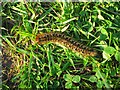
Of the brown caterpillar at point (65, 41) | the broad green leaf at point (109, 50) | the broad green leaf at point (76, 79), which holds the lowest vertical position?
the broad green leaf at point (76, 79)

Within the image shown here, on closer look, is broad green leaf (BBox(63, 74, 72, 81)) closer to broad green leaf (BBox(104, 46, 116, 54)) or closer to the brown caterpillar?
the brown caterpillar

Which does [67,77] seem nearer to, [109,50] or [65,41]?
[65,41]

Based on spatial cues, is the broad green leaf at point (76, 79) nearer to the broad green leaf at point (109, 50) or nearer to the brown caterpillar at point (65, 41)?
the brown caterpillar at point (65, 41)

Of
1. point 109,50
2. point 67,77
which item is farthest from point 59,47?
point 109,50

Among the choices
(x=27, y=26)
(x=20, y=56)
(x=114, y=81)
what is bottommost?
(x=114, y=81)

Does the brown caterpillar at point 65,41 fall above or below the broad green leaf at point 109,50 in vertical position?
above

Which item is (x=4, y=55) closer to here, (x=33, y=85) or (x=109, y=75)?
(x=33, y=85)

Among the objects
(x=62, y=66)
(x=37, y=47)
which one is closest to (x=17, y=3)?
(x=37, y=47)

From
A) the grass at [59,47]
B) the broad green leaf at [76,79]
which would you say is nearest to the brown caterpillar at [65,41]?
the grass at [59,47]
